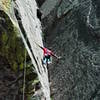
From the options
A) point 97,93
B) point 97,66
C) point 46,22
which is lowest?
point 97,93

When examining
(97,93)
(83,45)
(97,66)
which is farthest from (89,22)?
(97,93)

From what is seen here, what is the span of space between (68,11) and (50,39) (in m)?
2.29

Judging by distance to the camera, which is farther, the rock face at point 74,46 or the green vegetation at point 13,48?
the rock face at point 74,46

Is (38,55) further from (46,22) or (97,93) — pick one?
(46,22)

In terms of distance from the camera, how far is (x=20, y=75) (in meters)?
15.2

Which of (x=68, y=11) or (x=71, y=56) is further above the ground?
(x=68, y=11)

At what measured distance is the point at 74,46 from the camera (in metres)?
22.3

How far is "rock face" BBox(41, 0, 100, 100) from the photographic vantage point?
792 inches

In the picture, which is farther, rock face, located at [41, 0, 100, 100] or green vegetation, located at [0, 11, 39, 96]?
rock face, located at [41, 0, 100, 100]

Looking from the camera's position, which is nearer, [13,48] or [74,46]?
[13,48]

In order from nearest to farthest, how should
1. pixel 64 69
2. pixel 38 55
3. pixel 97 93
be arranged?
1. pixel 38 55
2. pixel 97 93
3. pixel 64 69

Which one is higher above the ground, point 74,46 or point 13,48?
point 13,48

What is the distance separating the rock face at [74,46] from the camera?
20.1 m

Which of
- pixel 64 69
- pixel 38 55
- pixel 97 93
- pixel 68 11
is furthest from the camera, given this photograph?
pixel 68 11
